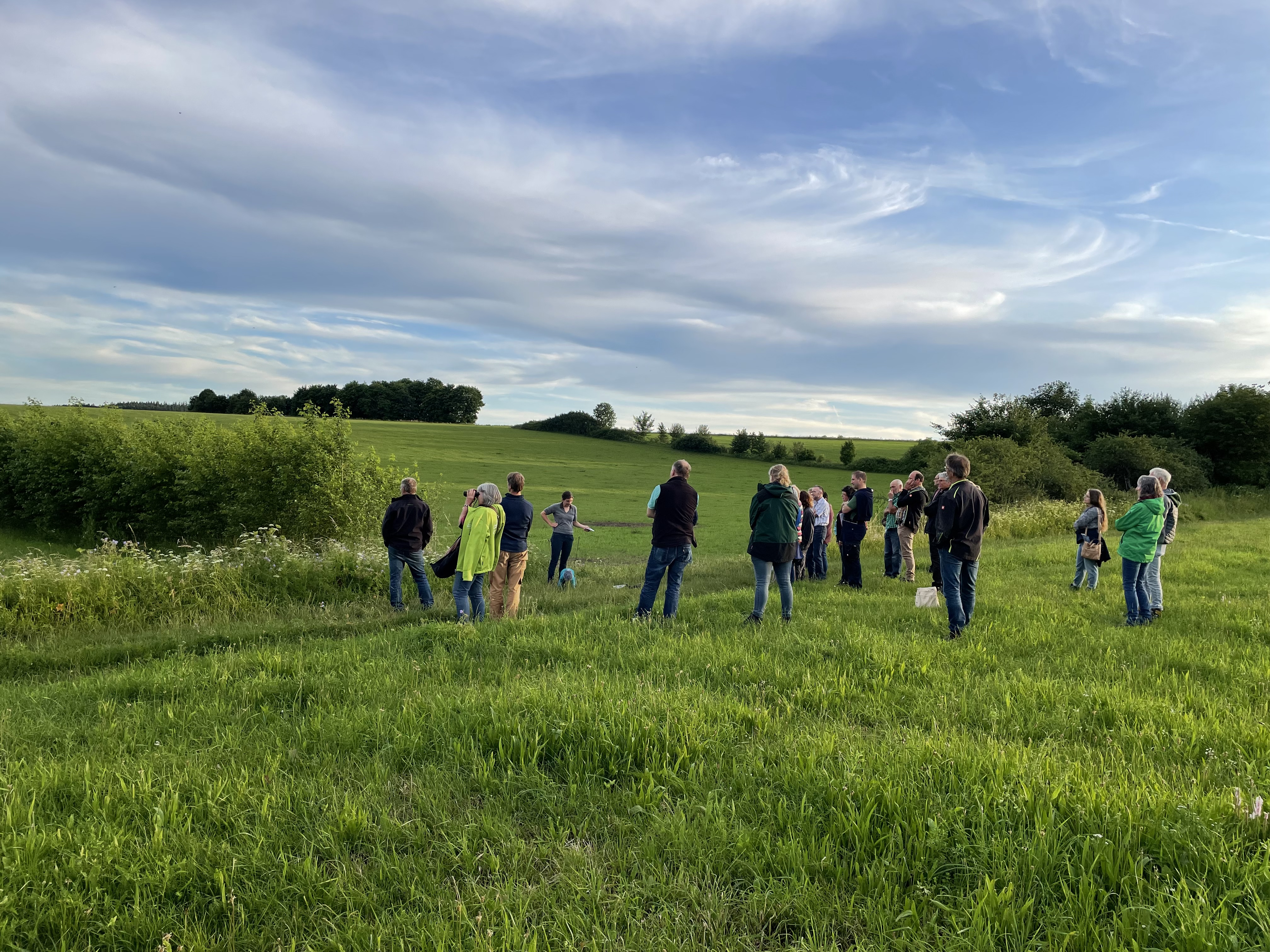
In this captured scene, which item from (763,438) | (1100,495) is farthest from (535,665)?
(763,438)

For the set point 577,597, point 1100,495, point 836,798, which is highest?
point 1100,495

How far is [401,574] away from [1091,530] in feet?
38.7

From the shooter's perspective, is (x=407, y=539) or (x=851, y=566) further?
(x=851, y=566)

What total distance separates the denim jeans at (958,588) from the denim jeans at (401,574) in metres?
7.96

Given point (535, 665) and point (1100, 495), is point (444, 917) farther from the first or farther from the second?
point (1100, 495)

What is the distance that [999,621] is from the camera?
8008mm

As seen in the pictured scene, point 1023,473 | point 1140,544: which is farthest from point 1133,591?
point 1023,473

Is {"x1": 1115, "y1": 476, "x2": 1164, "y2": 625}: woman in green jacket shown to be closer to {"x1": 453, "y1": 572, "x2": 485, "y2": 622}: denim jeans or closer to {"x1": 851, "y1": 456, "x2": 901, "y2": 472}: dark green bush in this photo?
{"x1": 453, "y1": 572, "x2": 485, "y2": 622}: denim jeans

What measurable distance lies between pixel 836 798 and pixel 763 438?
248 feet

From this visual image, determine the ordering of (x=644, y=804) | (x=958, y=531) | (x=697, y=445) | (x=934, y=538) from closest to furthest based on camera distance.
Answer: (x=644, y=804), (x=958, y=531), (x=934, y=538), (x=697, y=445)

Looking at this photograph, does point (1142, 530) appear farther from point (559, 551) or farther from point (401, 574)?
point (401, 574)

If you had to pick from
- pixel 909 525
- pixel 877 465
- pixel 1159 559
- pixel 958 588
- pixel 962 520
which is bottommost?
pixel 958 588

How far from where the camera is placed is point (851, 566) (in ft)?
39.5

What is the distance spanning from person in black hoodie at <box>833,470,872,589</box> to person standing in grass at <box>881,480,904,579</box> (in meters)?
0.75
